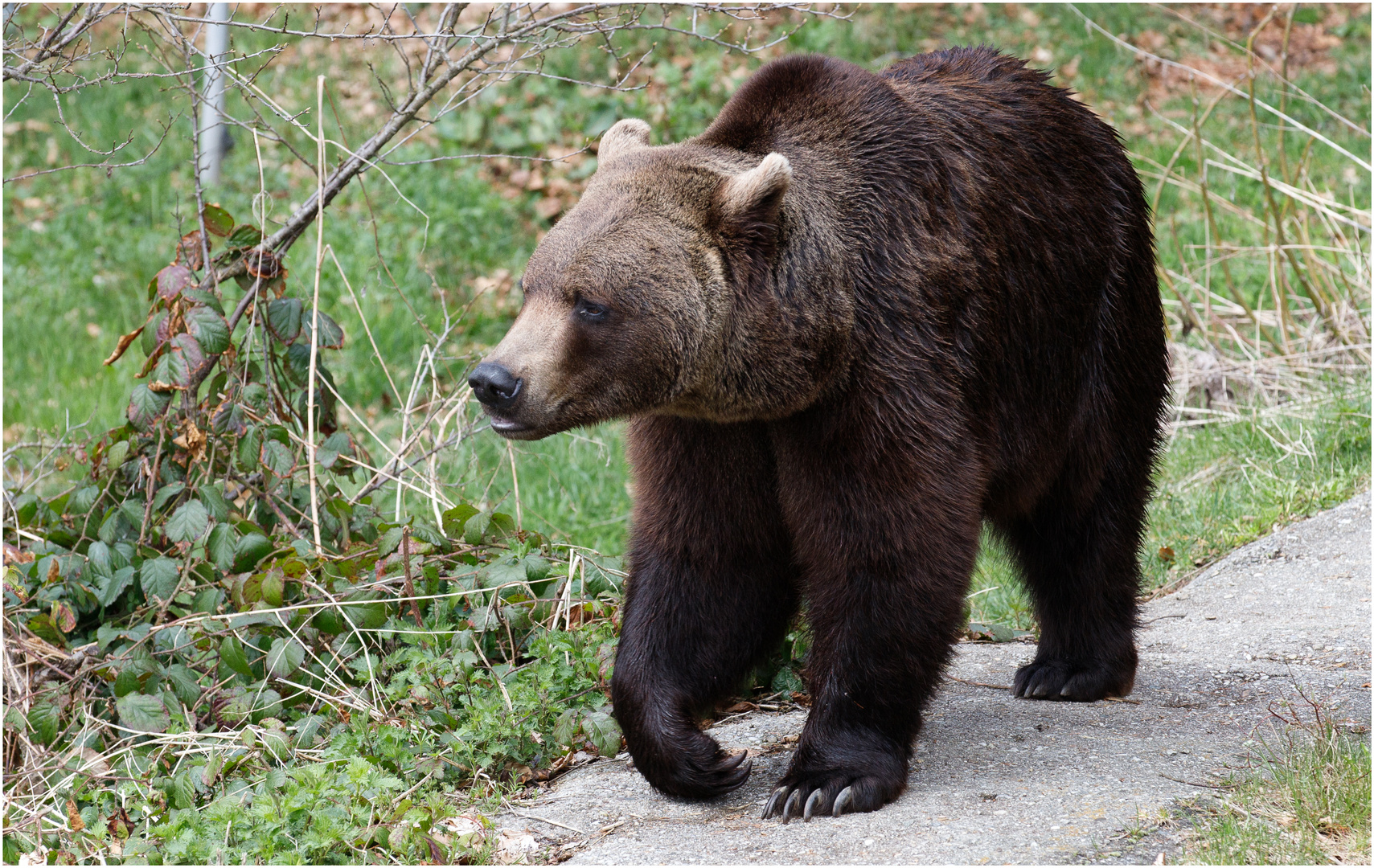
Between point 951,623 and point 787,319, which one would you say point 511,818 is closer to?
point 951,623

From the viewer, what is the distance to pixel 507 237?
433 inches

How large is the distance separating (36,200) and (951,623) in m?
10.9

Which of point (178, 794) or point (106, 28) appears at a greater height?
point (106, 28)

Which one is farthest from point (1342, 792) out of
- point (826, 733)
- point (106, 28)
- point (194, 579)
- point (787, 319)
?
point (106, 28)

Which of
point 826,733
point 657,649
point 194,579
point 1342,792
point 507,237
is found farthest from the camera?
point 507,237

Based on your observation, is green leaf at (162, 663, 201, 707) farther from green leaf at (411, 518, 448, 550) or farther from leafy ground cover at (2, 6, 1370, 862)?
green leaf at (411, 518, 448, 550)

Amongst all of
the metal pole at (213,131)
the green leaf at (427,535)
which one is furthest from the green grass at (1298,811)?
the metal pole at (213,131)

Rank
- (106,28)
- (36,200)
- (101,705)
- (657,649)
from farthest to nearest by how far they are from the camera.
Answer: (106,28) < (36,200) < (101,705) < (657,649)

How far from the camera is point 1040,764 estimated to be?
3.87 m

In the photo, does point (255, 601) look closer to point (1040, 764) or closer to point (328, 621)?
point (328, 621)

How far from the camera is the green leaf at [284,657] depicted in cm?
435

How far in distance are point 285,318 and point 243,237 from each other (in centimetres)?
33

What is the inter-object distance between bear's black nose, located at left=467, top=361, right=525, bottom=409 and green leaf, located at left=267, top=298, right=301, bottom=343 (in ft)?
6.59

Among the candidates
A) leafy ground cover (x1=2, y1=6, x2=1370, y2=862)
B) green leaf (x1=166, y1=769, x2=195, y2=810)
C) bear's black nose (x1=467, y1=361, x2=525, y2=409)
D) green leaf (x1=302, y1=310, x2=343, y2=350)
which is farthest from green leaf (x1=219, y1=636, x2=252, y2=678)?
bear's black nose (x1=467, y1=361, x2=525, y2=409)
